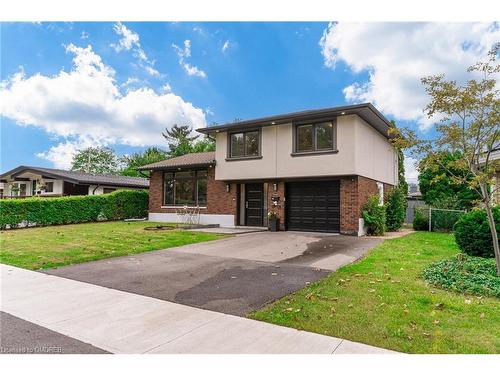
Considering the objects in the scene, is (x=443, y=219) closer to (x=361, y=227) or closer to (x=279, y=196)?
(x=361, y=227)

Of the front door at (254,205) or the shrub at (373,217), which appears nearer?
the shrub at (373,217)

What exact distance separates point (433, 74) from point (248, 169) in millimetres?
9775

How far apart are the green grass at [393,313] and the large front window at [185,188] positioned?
40.1 ft

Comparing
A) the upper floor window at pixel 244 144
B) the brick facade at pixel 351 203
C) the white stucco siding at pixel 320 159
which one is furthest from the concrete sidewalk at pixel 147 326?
the upper floor window at pixel 244 144

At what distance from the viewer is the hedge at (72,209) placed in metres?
16.0

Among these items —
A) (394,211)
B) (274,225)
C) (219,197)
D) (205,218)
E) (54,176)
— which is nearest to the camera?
(274,225)

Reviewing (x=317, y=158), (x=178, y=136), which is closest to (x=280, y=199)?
(x=317, y=158)

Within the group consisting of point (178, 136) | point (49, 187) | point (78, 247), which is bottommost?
point (78, 247)

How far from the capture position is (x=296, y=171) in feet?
45.7

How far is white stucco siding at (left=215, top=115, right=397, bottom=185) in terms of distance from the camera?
12.9 meters

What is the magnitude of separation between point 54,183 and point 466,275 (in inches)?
1039

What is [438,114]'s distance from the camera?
21.3 feet

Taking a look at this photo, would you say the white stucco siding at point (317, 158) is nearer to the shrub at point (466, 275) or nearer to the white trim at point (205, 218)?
the white trim at point (205, 218)
